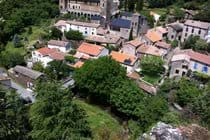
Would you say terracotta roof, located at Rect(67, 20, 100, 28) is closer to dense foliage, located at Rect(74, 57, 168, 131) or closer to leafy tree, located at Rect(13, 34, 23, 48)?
leafy tree, located at Rect(13, 34, 23, 48)

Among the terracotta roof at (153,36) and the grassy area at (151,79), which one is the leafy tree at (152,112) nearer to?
the grassy area at (151,79)

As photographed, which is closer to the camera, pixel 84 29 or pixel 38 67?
pixel 38 67

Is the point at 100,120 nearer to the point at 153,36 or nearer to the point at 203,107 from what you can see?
the point at 203,107

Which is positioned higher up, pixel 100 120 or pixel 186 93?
pixel 186 93

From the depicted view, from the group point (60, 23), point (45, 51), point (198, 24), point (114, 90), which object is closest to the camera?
point (114, 90)

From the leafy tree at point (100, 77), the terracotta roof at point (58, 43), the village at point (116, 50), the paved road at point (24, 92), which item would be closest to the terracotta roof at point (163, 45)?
the village at point (116, 50)

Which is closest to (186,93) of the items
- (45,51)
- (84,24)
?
(45,51)

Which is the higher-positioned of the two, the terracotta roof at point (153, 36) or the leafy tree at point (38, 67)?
the terracotta roof at point (153, 36)

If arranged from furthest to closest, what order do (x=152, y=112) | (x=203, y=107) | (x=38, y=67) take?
(x=38, y=67) → (x=203, y=107) → (x=152, y=112)
